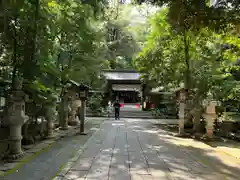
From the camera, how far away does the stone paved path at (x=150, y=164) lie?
17.5 feet

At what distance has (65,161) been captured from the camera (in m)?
6.46

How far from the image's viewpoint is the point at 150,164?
6.24 metres

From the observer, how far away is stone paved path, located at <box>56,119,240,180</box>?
532cm

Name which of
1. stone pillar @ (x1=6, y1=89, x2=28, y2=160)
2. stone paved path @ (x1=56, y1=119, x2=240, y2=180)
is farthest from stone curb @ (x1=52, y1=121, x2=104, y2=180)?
stone pillar @ (x1=6, y1=89, x2=28, y2=160)

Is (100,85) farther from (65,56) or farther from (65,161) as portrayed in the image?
(65,161)

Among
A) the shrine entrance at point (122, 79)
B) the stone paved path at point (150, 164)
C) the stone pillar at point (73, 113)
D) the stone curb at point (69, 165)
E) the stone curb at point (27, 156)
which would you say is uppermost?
the shrine entrance at point (122, 79)

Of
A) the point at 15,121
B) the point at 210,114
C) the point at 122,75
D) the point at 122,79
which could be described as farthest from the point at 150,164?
the point at 122,75

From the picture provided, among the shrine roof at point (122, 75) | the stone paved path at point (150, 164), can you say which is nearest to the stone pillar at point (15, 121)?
the stone paved path at point (150, 164)

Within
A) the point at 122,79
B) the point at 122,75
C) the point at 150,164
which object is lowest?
the point at 150,164

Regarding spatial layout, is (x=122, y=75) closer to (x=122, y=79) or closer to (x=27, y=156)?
(x=122, y=79)

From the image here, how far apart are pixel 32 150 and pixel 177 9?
18.8ft

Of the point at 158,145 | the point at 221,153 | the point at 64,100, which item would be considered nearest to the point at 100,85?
the point at 64,100

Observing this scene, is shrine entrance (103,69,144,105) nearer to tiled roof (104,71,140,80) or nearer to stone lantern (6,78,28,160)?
tiled roof (104,71,140,80)

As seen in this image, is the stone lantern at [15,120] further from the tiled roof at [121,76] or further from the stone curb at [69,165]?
the tiled roof at [121,76]
